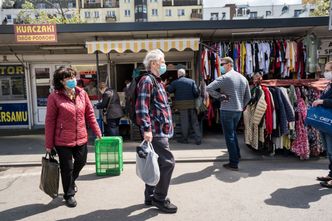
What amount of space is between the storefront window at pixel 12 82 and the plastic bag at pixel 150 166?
25.3ft

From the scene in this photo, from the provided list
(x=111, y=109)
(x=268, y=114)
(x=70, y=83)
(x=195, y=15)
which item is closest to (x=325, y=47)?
(x=268, y=114)

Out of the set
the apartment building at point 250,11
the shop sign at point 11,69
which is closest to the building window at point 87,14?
the apartment building at point 250,11

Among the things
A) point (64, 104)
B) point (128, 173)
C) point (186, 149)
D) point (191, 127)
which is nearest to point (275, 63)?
point (191, 127)

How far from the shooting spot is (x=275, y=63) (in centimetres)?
779

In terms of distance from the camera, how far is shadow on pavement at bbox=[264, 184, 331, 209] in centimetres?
373

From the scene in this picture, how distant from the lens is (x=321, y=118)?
4.19m

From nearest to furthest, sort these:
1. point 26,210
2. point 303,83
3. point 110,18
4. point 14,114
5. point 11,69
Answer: point 26,210, point 303,83, point 11,69, point 14,114, point 110,18

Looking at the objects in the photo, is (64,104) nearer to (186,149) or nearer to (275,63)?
(186,149)

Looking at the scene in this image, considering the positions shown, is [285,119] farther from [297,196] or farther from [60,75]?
[60,75]

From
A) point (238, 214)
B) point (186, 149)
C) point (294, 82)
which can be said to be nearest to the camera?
point (238, 214)

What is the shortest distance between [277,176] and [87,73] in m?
6.78

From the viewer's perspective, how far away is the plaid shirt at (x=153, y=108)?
3.28 meters

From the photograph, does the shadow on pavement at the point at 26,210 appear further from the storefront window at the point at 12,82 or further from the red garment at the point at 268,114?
the storefront window at the point at 12,82

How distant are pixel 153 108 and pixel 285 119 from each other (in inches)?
122
